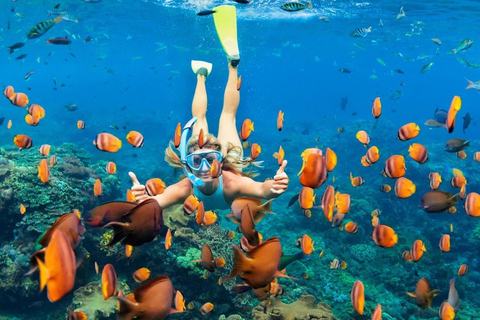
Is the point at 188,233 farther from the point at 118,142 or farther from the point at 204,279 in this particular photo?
the point at 118,142

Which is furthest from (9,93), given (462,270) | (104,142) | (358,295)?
(462,270)

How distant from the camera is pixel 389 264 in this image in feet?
34.3

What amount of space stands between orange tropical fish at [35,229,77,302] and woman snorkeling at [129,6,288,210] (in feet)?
7.41

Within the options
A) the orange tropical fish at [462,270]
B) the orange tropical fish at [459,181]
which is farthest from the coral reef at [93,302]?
the orange tropical fish at [459,181]

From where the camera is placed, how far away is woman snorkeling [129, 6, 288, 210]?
14.1 feet

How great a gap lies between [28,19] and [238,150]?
3703cm

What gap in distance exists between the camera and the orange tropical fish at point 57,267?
146cm

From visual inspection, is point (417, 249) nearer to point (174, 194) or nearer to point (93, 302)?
point (174, 194)

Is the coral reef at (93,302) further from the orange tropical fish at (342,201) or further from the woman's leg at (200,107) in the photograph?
the orange tropical fish at (342,201)

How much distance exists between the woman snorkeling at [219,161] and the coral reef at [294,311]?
2130 millimetres

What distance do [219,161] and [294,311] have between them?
3334 mm

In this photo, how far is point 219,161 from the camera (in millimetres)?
4645

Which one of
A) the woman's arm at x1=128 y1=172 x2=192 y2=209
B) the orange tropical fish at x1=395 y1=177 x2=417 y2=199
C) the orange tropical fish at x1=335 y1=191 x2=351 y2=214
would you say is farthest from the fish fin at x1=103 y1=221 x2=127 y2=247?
the orange tropical fish at x1=395 y1=177 x2=417 y2=199

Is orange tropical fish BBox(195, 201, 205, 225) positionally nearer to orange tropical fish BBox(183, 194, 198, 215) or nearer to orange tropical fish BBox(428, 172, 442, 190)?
orange tropical fish BBox(183, 194, 198, 215)
